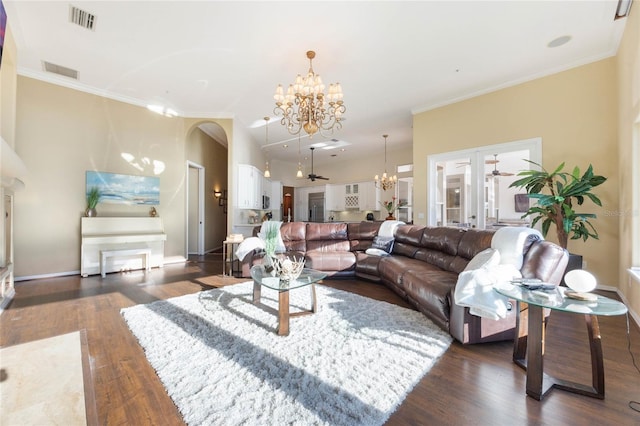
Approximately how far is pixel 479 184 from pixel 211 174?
6878mm

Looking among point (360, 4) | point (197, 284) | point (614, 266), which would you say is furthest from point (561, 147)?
point (197, 284)

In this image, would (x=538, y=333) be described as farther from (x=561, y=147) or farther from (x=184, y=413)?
(x=561, y=147)

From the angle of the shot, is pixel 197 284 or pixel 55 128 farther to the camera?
pixel 55 128

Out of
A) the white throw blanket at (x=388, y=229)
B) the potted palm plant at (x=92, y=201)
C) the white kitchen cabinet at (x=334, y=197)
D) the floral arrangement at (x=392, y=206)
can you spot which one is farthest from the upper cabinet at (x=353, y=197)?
the potted palm plant at (x=92, y=201)

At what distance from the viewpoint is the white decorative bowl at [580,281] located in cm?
159

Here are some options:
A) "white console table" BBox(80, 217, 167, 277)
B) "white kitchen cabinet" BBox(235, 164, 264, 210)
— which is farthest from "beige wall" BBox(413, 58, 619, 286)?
"white console table" BBox(80, 217, 167, 277)

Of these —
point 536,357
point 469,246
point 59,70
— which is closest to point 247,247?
point 469,246

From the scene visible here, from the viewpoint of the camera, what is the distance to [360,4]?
279cm

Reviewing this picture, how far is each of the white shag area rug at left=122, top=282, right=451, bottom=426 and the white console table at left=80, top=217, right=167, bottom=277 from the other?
94.9 inches

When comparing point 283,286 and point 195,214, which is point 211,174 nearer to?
point 195,214

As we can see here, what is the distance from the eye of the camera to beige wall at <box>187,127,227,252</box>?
6754 millimetres

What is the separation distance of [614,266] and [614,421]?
3.37 m

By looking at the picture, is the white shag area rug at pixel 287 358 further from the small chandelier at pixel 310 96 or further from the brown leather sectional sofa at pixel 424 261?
the small chandelier at pixel 310 96

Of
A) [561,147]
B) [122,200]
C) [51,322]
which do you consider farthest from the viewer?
[122,200]
